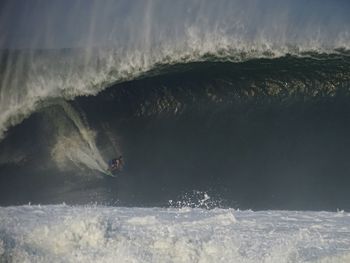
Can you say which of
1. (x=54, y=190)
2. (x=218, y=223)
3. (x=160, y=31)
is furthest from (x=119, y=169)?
(x=218, y=223)

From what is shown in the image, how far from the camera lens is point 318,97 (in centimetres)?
763

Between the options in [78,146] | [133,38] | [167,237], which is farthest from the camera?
[78,146]

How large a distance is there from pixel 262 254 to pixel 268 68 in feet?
10.4

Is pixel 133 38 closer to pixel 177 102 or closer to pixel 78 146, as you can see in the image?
pixel 177 102

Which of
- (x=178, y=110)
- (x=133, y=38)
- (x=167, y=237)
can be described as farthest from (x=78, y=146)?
(x=167, y=237)

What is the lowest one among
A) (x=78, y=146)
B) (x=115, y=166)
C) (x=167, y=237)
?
(x=167, y=237)

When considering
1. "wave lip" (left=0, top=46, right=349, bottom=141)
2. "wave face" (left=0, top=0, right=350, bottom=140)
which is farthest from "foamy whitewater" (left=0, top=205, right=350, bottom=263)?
"wave face" (left=0, top=0, right=350, bottom=140)

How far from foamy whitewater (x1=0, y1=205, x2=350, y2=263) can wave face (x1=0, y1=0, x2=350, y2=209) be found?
1.71 m

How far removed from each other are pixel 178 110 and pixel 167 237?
10.3ft

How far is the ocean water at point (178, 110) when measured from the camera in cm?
684

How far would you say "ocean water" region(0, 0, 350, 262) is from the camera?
6836 mm

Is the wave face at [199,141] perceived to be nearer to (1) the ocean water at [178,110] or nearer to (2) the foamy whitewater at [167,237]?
(1) the ocean water at [178,110]

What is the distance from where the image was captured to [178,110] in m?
7.80

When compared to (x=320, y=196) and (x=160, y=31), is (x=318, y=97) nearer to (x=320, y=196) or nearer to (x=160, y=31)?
(x=320, y=196)
